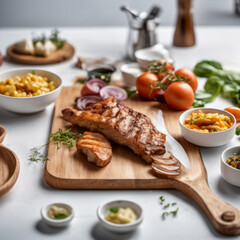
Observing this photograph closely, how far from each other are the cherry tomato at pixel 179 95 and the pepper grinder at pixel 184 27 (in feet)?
5.05

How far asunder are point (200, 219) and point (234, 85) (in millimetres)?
1775

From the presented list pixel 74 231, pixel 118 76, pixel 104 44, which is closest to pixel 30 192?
pixel 74 231

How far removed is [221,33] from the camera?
17.2ft

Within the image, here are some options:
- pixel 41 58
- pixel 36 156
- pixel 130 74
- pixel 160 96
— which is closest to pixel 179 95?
pixel 160 96

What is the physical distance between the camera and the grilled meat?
8.89 ft

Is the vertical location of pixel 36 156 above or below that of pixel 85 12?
above

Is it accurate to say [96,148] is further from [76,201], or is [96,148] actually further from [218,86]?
[218,86]

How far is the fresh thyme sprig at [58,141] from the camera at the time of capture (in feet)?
9.21

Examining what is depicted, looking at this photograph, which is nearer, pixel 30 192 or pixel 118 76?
pixel 30 192

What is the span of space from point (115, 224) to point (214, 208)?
1.78 ft

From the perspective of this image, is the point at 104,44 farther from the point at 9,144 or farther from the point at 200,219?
the point at 200,219

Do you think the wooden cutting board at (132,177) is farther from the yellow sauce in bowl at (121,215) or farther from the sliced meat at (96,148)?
the yellow sauce in bowl at (121,215)

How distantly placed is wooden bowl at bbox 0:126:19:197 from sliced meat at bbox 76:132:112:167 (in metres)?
0.41

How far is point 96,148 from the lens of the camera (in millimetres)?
2641
